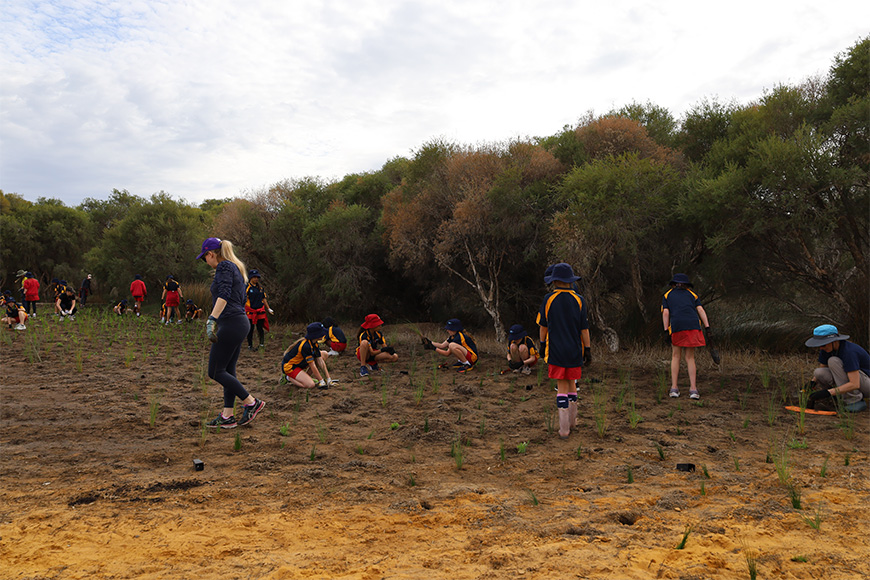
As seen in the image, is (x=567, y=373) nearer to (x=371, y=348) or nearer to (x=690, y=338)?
(x=690, y=338)

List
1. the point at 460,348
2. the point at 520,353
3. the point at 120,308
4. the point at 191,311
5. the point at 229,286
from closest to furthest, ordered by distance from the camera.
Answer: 1. the point at 229,286
2. the point at 520,353
3. the point at 460,348
4. the point at 191,311
5. the point at 120,308

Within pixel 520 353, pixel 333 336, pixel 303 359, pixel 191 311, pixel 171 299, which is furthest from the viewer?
pixel 191 311

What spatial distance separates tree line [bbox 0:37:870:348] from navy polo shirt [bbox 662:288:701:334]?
2.57 meters

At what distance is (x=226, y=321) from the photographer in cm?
581

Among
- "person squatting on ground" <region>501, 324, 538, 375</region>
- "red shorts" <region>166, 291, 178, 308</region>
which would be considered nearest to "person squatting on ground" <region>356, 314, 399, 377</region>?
"person squatting on ground" <region>501, 324, 538, 375</region>

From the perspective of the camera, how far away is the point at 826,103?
984 cm

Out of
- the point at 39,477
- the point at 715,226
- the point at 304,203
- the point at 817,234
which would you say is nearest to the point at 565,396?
the point at 39,477

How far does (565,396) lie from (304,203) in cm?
1658

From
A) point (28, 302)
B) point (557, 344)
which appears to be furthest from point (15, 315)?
point (557, 344)

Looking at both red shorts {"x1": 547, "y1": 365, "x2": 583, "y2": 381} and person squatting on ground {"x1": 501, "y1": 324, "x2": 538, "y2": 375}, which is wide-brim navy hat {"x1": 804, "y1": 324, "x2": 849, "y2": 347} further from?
person squatting on ground {"x1": 501, "y1": 324, "x2": 538, "y2": 375}

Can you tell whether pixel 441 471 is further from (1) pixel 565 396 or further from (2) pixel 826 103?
(2) pixel 826 103

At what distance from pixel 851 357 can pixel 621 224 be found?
4564 millimetres

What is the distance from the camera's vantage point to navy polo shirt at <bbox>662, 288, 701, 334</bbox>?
735 cm

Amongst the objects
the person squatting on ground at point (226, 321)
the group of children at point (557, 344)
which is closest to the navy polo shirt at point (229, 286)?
the person squatting on ground at point (226, 321)
